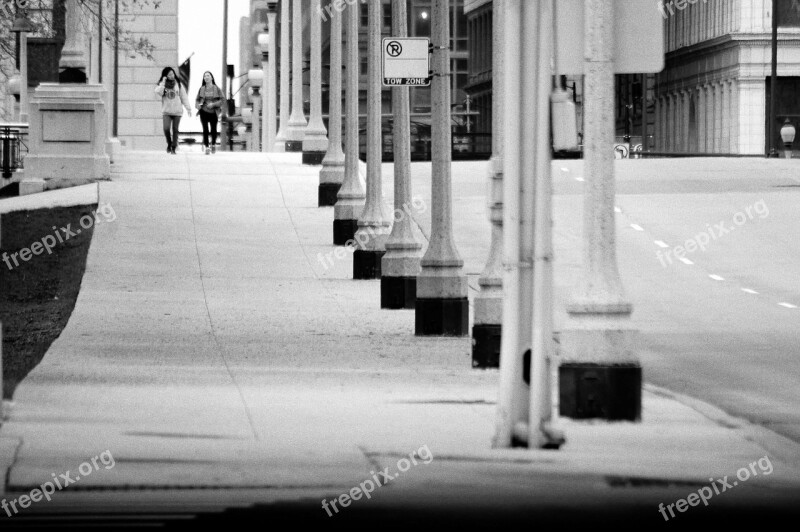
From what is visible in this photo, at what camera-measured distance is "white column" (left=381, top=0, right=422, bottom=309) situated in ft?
69.5

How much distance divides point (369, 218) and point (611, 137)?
543 inches

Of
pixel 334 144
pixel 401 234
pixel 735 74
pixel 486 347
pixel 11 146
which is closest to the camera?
pixel 486 347

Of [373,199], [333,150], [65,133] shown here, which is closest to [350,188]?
[373,199]

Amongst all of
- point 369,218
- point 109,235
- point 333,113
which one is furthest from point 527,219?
point 333,113

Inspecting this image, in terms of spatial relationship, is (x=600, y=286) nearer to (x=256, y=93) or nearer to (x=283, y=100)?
(x=283, y=100)

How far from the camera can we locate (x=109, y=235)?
28.1 meters

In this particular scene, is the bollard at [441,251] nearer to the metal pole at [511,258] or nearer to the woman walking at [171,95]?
the metal pole at [511,258]

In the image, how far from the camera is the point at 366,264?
25.3 metres

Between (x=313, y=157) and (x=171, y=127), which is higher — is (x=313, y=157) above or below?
below

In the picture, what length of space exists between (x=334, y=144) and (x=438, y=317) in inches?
567

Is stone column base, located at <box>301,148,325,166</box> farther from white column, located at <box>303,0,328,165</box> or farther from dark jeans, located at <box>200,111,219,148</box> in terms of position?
dark jeans, located at <box>200,111,219,148</box>

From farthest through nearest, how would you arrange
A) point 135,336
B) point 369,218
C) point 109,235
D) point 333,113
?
point 333,113 < point 109,235 < point 369,218 < point 135,336

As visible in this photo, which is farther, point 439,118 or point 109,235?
point 109,235

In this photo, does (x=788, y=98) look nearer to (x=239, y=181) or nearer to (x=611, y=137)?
(x=239, y=181)
